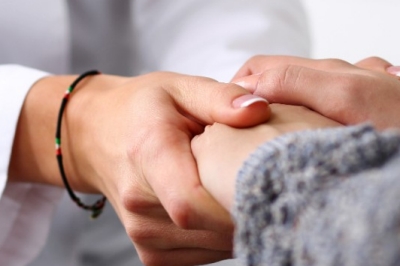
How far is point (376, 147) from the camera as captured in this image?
0.75ft

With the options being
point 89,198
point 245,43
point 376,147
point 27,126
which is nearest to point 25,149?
point 27,126

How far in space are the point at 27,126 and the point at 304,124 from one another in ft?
0.92

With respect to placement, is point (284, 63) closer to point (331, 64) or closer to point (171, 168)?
point (331, 64)

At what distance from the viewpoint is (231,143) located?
30 cm

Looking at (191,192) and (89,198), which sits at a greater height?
(191,192)

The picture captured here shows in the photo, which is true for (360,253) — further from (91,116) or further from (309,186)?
(91,116)

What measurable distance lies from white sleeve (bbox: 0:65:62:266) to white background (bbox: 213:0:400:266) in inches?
19.2

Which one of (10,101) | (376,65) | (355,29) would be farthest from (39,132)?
(355,29)

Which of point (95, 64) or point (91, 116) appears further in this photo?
point (95, 64)

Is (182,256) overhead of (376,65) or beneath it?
beneath

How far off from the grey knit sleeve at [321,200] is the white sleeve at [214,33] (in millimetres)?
300

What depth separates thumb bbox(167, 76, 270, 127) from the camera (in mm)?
313

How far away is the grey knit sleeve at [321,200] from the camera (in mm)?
195

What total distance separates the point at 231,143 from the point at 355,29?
24.1 inches
